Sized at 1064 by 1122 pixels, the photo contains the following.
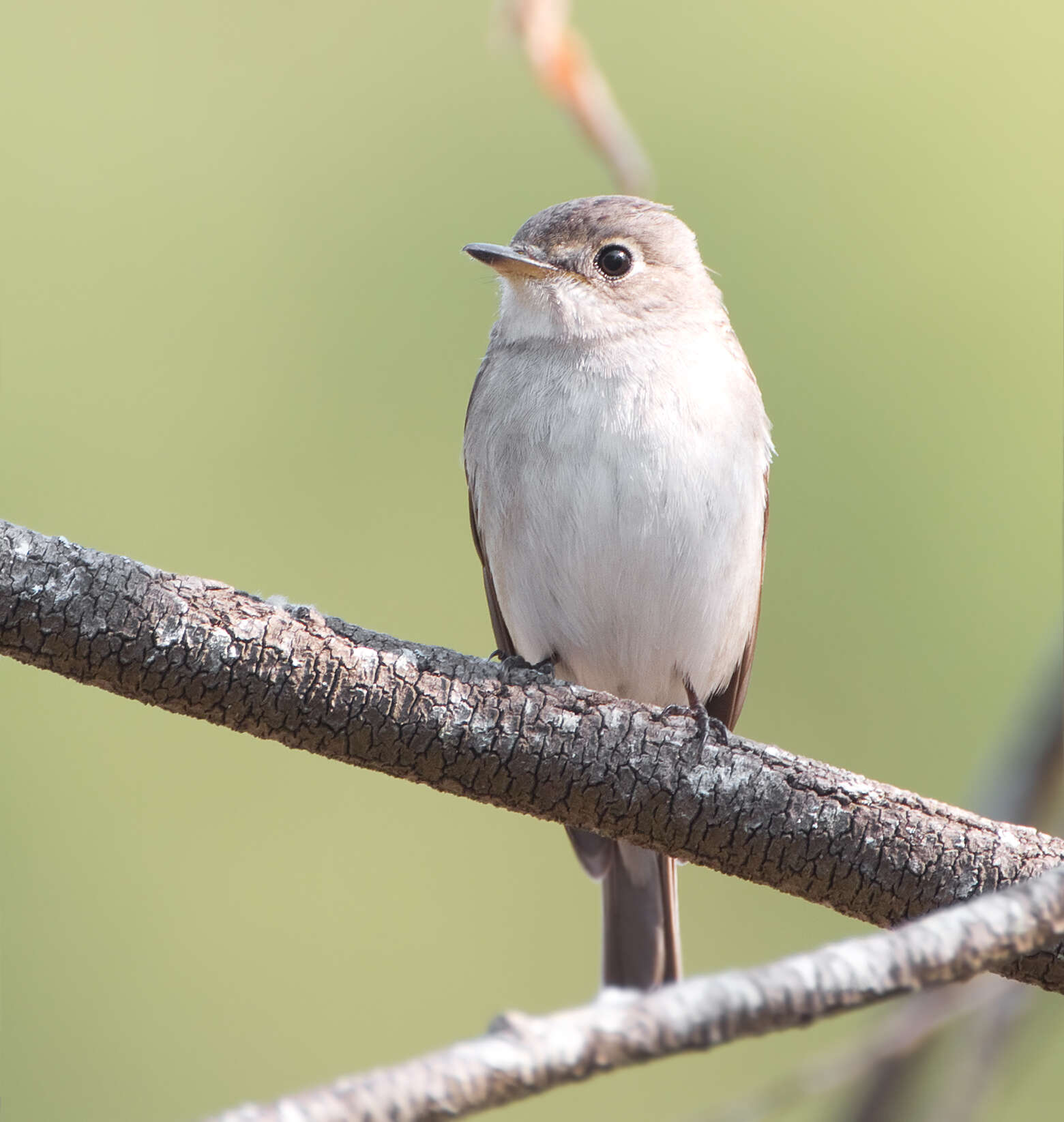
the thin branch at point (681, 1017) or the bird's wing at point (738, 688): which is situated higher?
the bird's wing at point (738, 688)

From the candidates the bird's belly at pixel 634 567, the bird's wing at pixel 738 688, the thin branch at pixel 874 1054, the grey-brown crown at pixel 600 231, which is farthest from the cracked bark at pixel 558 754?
the grey-brown crown at pixel 600 231

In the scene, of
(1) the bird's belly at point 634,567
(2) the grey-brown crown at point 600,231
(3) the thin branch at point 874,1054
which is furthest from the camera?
(2) the grey-brown crown at point 600,231

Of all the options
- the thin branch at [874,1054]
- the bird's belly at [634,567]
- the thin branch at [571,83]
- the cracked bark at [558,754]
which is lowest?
the thin branch at [874,1054]

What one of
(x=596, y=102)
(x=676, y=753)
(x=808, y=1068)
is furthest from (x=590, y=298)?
(x=808, y=1068)

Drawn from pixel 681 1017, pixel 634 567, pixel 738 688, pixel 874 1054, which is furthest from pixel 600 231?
pixel 681 1017

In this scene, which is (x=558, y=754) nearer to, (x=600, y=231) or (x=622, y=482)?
(x=622, y=482)

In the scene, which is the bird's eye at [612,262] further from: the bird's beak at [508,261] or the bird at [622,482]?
the bird's beak at [508,261]

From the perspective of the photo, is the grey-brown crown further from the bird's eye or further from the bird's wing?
the bird's wing
